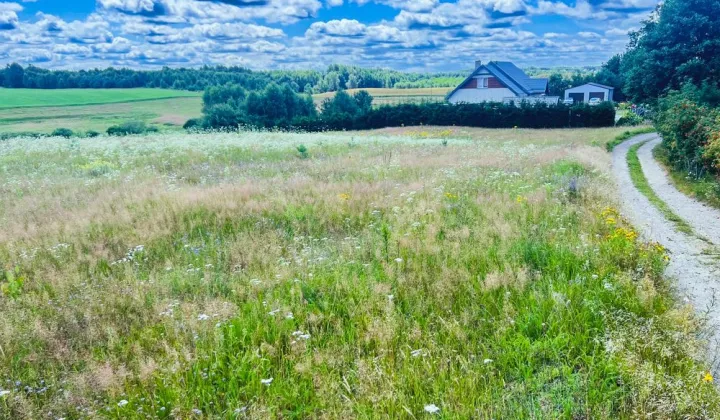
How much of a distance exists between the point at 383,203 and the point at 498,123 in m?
42.4

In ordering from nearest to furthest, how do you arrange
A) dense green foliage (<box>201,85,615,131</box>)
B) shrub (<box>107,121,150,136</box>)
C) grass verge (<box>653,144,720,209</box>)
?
grass verge (<box>653,144,720,209</box>), dense green foliage (<box>201,85,615,131</box>), shrub (<box>107,121,150,136</box>)

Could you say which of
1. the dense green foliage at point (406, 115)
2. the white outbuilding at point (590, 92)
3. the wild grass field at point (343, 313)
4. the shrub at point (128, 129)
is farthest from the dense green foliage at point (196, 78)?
the wild grass field at point (343, 313)

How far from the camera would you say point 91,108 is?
255ft

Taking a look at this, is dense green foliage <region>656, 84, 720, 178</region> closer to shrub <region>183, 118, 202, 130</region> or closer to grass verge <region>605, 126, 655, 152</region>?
grass verge <region>605, 126, 655, 152</region>

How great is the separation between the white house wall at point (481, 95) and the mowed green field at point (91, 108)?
4360cm

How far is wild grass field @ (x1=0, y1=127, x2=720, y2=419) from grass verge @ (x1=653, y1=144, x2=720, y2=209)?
4085mm

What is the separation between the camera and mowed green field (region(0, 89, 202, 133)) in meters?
58.9

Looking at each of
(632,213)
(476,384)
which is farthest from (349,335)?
(632,213)

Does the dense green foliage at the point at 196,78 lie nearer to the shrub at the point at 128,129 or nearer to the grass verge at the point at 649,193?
the shrub at the point at 128,129

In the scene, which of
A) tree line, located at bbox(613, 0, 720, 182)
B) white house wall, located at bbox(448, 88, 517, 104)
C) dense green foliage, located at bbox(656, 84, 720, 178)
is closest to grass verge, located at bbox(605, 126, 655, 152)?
tree line, located at bbox(613, 0, 720, 182)

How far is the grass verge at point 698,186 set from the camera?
12.1 m

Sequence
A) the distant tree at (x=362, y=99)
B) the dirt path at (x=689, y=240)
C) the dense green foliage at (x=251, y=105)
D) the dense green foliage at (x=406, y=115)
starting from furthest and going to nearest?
the distant tree at (x=362, y=99), the dense green foliage at (x=251, y=105), the dense green foliage at (x=406, y=115), the dirt path at (x=689, y=240)

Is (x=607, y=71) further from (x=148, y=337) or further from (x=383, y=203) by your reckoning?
(x=148, y=337)

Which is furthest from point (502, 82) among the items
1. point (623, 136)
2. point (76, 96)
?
point (76, 96)
